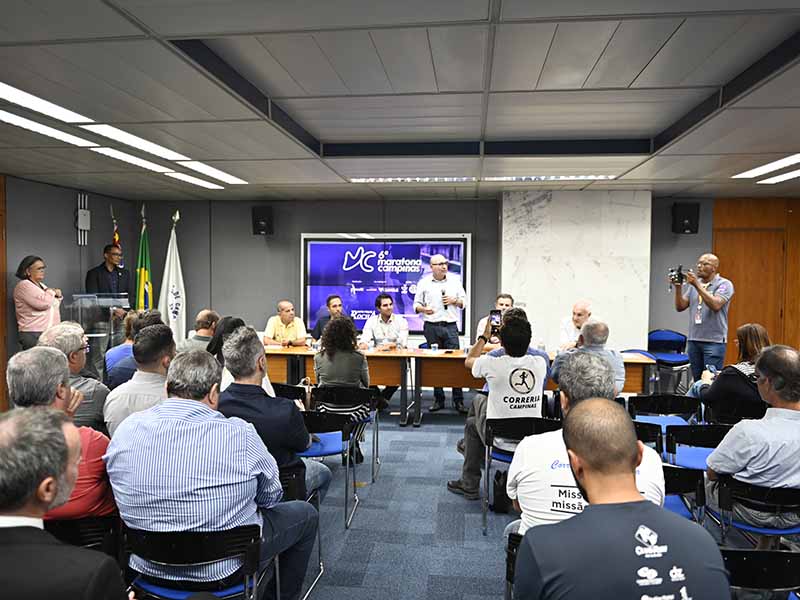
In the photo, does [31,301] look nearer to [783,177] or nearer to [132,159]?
[132,159]

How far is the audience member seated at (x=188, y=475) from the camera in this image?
78.2 inches

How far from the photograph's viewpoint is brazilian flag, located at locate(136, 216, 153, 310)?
8930 millimetres

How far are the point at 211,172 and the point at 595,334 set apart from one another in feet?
15.0

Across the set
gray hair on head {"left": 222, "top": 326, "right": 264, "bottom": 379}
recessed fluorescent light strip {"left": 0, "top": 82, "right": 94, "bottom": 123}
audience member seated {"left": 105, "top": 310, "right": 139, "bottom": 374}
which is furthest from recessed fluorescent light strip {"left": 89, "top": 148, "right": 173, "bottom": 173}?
gray hair on head {"left": 222, "top": 326, "right": 264, "bottom": 379}

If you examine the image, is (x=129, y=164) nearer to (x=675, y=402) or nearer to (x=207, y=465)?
(x=207, y=465)

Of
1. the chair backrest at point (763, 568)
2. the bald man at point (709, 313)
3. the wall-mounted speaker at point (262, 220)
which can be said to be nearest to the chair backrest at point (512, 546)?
the chair backrest at point (763, 568)

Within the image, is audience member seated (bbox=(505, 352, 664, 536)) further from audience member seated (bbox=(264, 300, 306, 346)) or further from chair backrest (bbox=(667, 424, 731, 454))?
audience member seated (bbox=(264, 300, 306, 346))

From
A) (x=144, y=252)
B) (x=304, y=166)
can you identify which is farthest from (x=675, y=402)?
(x=144, y=252)

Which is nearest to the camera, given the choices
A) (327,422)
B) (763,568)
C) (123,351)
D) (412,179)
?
(763,568)

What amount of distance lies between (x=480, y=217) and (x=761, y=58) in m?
5.78

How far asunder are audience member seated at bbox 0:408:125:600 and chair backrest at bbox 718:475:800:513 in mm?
2527

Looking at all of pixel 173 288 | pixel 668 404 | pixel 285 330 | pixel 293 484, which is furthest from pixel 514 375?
pixel 173 288

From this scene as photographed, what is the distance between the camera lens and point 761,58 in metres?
3.15

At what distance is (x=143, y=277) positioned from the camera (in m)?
8.98
